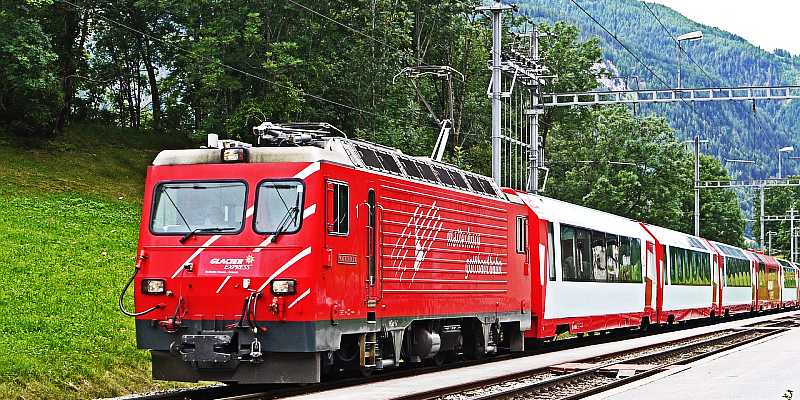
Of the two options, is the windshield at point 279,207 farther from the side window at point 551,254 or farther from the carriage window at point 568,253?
the carriage window at point 568,253

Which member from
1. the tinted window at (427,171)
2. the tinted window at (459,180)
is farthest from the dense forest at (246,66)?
the tinted window at (427,171)

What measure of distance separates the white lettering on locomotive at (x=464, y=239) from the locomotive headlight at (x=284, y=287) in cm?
545

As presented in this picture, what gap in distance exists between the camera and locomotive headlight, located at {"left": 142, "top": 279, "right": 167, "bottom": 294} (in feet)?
48.9

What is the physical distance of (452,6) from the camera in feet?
184

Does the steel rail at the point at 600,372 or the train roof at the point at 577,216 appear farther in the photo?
the train roof at the point at 577,216

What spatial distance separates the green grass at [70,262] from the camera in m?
16.6

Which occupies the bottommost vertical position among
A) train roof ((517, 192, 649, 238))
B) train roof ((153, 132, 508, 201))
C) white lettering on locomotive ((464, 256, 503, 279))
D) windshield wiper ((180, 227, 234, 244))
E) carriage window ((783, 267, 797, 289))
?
carriage window ((783, 267, 797, 289))

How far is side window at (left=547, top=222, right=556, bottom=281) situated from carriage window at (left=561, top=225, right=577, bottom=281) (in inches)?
23.7

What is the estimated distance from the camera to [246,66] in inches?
1908

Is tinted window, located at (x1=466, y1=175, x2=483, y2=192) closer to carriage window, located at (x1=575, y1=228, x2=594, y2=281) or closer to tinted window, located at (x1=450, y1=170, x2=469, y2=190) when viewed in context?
tinted window, located at (x1=450, y1=170, x2=469, y2=190)

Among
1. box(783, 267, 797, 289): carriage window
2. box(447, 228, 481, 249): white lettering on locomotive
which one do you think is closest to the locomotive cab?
box(447, 228, 481, 249): white lettering on locomotive

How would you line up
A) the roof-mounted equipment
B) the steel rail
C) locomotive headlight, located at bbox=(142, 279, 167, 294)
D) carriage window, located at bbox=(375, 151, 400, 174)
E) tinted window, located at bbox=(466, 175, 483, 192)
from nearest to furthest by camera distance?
locomotive headlight, located at bbox=(142, 279, 167, 294) < the steel rail < the roof-mounted equipment < carriage window, located at bbox=(375, 151, 400, 174) < tinted window, located at bbox=(466, 175, 483, 192)

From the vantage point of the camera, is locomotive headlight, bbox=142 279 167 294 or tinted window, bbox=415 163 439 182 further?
tinted window, bbox=415 163 439 182

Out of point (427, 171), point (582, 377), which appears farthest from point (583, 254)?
point (427, 171)
